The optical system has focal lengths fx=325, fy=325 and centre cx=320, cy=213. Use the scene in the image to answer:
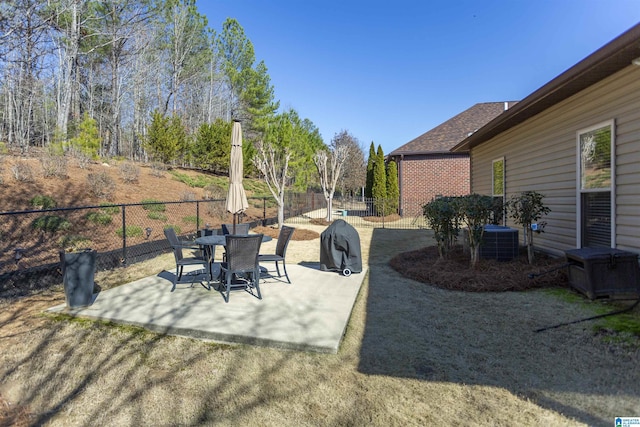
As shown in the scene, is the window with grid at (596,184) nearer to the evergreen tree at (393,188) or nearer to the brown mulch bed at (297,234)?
the brown mulch bed at (297,234)

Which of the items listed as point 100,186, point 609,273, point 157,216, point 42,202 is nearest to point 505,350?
point 609,273

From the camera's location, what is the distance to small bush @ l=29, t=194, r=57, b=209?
28.4 ft

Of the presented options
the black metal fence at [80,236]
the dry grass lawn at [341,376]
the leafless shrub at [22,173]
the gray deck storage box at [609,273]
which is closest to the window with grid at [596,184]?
the gray deck storage box at [609,273]

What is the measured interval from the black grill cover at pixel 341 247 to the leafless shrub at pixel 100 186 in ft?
29.6

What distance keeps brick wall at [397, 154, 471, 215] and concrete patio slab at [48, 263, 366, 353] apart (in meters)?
13.8

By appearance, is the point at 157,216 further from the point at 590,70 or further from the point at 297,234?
the point at 590,70

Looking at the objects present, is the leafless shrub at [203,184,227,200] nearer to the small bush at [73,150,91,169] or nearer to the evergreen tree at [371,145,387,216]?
the small bush at [73,150,91,169]

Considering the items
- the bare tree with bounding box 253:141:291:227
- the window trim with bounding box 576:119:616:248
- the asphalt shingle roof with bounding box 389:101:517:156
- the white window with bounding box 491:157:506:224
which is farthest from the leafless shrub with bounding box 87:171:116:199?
the asphalt shingle roof with bounding box 389:101:517:156

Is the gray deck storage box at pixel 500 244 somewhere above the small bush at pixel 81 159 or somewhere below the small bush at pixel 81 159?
below

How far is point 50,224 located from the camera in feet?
25.4

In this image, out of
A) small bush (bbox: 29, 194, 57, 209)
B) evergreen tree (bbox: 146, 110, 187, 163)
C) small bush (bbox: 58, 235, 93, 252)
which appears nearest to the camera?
small bush (bbox: 58, 235, 93, 252)

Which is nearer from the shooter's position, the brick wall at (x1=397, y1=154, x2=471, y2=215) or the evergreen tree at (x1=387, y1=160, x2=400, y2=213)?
the brick wall at (x1=397, y1=154, x2=471, y2=215)

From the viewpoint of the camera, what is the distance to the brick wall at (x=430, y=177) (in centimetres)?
1758

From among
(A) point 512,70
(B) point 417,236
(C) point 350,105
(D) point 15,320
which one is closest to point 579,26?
(A) point 512,70
